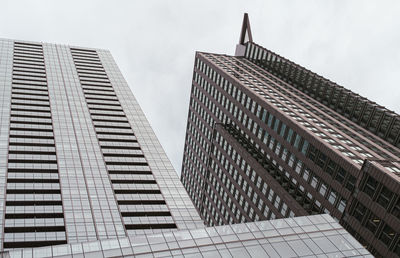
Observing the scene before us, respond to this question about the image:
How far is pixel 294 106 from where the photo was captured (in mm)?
93125

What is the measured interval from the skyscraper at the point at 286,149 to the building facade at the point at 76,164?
1880 centimetres

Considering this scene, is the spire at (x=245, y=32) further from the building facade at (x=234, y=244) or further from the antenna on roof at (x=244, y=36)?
the building facade at (x=234, y=244)

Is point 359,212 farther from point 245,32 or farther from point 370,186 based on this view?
point 245,32

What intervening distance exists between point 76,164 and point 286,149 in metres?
39.3

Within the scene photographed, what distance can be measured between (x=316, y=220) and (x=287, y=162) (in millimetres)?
33156

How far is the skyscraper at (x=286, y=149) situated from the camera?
63000 mm

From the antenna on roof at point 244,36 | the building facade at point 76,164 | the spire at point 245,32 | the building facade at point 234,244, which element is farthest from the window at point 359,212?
the spire at point 245,32

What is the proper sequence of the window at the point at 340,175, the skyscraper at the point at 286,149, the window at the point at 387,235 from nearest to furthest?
the window at the point at 387,235 → the skyscraper at the point at 286,149 → the window at the point at 340,175

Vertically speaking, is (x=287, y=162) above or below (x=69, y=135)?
above

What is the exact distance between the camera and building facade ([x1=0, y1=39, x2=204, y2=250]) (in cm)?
6712

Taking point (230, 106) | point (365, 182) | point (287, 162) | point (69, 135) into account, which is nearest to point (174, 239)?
point (365, 182)

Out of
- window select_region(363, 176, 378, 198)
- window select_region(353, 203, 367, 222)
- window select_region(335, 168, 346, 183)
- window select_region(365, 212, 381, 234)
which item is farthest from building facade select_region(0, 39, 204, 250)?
window select_region(363, 176, 378, 198)

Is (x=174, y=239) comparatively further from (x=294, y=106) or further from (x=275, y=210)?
(x=294, y=106)

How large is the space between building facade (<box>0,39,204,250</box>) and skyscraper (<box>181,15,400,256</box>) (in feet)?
61.7
